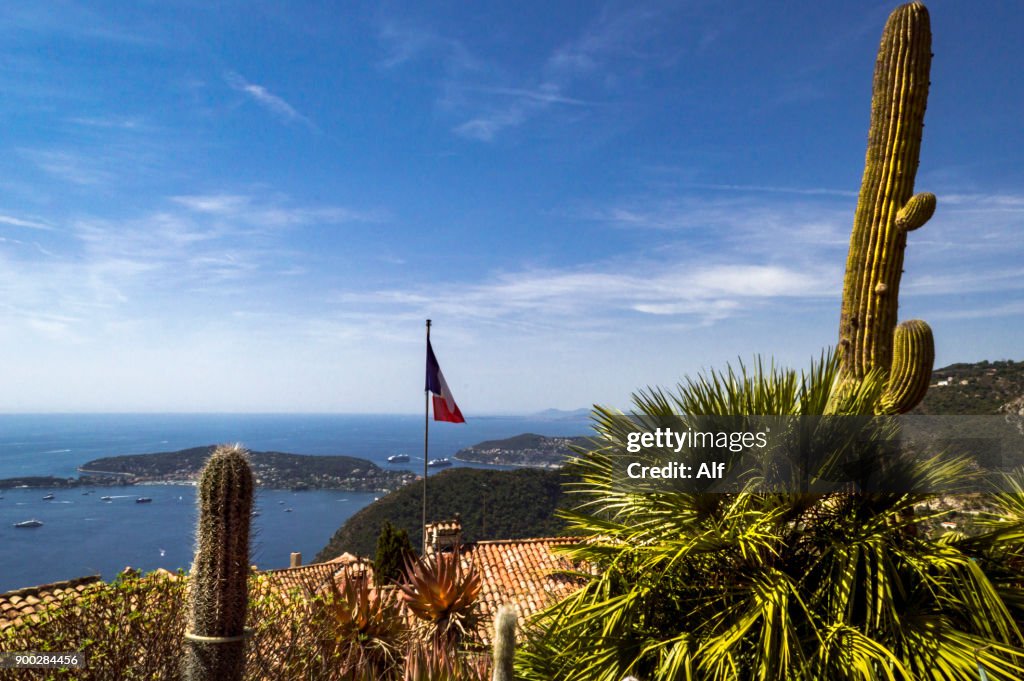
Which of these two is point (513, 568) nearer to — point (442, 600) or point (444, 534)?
point (444, 534)

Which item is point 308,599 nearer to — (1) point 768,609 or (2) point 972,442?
(1) point 768,609

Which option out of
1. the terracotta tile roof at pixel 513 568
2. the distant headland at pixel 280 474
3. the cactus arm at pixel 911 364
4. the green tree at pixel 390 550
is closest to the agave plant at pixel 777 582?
the cactus arm at pixel 911 364

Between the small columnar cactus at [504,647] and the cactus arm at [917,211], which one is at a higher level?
the cactus arm at [917,211]

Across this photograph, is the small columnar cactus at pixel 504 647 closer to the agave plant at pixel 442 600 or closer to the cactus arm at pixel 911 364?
the cactus arm at pixel 911 364

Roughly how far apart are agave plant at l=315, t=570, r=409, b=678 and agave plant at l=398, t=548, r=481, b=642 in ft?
1.52

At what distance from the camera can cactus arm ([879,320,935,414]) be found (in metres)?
6.15

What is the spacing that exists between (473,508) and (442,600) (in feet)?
94.7

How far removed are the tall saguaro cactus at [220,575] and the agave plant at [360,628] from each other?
2.14 m

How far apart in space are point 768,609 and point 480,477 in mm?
36639

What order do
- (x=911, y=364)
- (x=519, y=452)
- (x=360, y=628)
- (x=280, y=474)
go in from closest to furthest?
(x=911, y=364) < (x=360, y=628) < (x=519, y=452) < (x=280, y=474)

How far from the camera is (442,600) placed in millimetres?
8219

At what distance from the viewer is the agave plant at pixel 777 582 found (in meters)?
3.55

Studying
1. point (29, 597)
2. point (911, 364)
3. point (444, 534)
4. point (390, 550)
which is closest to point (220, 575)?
point (911, 364)

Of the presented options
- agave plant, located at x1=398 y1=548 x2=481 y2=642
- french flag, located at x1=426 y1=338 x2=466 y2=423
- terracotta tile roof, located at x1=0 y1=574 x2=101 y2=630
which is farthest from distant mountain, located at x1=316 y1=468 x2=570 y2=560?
agave plant, located at x1=398 y1=548 x2=481 y2=642
